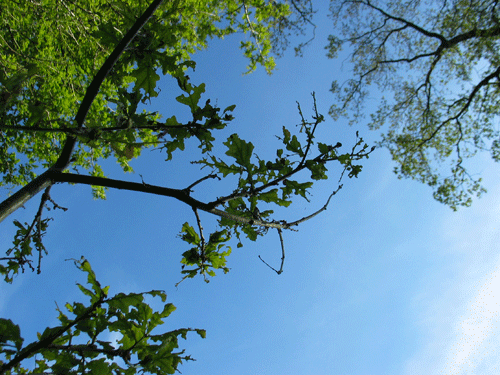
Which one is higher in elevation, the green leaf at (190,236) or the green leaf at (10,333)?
the green leaf at (190,236)

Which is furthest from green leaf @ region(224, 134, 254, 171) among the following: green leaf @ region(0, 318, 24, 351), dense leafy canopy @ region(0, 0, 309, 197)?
green leaf @ region(0, 318, 24, 351)

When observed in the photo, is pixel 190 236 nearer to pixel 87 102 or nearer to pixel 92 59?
pixel 87 102

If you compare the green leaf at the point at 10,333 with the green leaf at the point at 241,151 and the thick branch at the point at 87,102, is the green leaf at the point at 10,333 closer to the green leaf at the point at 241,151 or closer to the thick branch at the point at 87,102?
the thick branch at the point at 87,102

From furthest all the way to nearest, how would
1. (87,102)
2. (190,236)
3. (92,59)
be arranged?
(92,59) → (190,236) → (87,102)

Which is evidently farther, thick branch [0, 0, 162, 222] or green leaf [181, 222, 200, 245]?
green leaf [181, 222, 200, 245]

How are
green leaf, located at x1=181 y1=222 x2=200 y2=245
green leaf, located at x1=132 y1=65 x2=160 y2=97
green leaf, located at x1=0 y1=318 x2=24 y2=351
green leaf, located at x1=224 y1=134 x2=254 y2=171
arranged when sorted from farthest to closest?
green leaf, located at x1=181 y1=222 x2=200 y2=245, green leaf, located at x1=132 y1=65 x2=160 y2=97, green leaf, located at x1=224 y1=134 x2=254 y2=171, green leaf, located at x1=0 y1=318 x2=24 y2=351

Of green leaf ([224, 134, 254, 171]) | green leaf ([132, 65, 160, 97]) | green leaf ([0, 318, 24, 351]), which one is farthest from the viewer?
green leaf ([132, 65, 160, 97])

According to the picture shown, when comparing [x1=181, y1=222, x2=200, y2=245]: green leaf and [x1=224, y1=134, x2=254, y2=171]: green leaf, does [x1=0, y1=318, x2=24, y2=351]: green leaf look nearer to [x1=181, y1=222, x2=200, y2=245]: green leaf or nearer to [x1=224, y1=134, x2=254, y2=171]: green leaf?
[x1=181, y1=222, x2=200, y2=245]: green leaf

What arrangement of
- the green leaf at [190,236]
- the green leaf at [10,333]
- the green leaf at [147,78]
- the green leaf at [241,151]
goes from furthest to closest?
the green leaf at [190,236] → the green leaf at [147,78] → the green leaf at [241,151] → the green leaf at [10,333]

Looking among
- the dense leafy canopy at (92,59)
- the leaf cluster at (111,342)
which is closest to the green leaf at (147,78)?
the dense leafy canopy at (92,59)

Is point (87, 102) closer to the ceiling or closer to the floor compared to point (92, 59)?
closer to the floor

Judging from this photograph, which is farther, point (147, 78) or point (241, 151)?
Result: point (147, 78)

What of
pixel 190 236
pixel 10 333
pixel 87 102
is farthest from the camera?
pixel 190 236

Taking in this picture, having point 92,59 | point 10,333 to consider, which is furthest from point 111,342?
point 92,59
